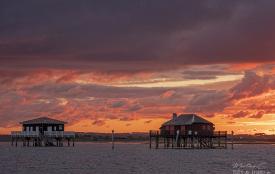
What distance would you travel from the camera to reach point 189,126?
123m

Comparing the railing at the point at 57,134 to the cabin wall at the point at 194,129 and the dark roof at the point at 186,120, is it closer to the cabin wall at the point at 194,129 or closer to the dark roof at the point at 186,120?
the dark roof at the point at 186,120

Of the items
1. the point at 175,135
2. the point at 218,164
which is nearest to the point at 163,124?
the point at 175,135

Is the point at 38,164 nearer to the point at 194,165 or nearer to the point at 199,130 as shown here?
the point at 194,165

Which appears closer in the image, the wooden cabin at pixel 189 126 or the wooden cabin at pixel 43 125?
the wooden cabin at pixel 189 126

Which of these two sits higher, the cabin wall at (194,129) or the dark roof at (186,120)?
the dark roof at (186,120)

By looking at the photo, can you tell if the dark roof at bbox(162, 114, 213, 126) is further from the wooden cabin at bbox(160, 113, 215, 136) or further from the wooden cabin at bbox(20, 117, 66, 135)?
the wooden cabin at bbox(20, 117, 66, 135)

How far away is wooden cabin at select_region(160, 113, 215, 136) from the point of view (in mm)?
122500

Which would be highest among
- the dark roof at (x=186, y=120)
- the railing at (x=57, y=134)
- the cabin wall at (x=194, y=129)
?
the dark roof at (x=186, y=120)

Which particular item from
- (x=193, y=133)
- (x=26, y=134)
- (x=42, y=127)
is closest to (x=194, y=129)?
(x=193, y=133)

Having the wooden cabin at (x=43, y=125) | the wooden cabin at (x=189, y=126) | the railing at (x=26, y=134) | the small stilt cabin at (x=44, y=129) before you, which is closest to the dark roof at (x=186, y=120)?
the wooden cabin at (x=189, y=126)

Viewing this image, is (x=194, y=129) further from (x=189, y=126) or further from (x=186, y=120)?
(x=186, y=120)

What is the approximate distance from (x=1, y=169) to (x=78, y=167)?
28.7ft

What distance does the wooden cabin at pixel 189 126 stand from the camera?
4823 inches

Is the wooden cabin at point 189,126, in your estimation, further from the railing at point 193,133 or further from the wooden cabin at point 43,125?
the wooden cabin at point 43,125
